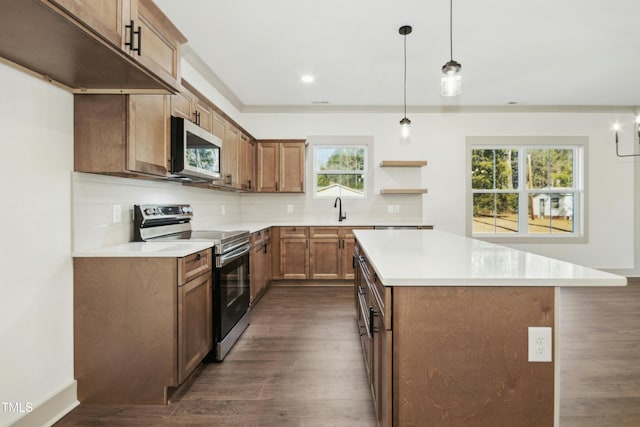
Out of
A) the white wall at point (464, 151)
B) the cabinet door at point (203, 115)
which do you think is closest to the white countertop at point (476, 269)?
the cabinet door at point (203, 115)

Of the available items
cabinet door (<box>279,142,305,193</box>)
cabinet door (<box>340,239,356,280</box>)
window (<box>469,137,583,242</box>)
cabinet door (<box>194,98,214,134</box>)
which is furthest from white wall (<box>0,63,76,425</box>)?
window (<box>469,137,583,242</box>)

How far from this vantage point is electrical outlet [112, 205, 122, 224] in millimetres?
2105

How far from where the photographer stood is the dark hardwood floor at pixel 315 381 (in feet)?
5.59

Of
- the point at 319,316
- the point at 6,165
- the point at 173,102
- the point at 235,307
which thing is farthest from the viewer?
the point at 319,316

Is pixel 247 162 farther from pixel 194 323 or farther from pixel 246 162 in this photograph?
pixel 194 323

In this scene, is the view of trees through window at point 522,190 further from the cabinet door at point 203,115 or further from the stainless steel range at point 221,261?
the cabinet door at point 203,115

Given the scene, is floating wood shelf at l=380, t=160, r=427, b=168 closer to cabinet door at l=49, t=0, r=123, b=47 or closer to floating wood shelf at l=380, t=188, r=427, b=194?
floating wood shelf at l=380, t=188, r=427, b=194

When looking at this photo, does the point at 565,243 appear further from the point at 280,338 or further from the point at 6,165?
the point at 6,165

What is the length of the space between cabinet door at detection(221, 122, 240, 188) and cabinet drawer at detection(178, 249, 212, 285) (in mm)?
1374

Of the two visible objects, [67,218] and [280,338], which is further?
[280,338]

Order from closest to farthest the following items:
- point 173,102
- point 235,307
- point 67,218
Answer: point 67,218 → point 173,102 → point 235,307

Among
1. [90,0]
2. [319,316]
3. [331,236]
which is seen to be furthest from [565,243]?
[90,0]

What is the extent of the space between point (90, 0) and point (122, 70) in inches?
13.4

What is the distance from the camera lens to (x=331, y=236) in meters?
4.39
